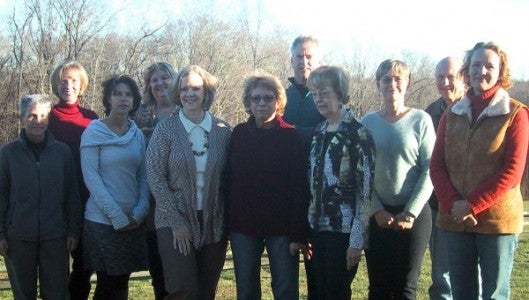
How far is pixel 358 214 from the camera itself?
13.7 feet

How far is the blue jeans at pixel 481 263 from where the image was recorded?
409 centimetres

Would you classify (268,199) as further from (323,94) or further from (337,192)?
(323,94)

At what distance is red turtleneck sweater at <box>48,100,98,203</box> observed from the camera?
521 cm

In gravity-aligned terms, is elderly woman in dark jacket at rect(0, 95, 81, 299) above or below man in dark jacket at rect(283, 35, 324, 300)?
below

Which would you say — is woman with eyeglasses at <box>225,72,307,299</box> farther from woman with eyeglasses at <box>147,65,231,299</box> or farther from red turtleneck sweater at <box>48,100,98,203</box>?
red turtleneck sweater at <box>48,100,98,203</box>

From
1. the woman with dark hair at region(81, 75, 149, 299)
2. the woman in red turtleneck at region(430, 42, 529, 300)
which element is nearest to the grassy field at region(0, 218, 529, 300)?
the woman with dark hair at region(81, 75, 149, 299)

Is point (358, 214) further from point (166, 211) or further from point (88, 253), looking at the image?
point (88, 253)

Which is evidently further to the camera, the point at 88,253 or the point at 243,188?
the point at 88,253

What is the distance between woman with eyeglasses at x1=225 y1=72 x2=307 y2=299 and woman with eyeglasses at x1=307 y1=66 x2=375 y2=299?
0.14m

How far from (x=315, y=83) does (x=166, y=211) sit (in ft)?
4.55

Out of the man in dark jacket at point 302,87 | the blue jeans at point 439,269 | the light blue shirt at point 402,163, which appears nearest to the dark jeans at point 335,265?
the light blue shirt at point 402,163

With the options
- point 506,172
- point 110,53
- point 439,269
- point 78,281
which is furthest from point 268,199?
point 110,53

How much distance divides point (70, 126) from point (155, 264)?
136cm

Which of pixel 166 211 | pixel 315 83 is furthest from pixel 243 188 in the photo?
pixel 315 83
